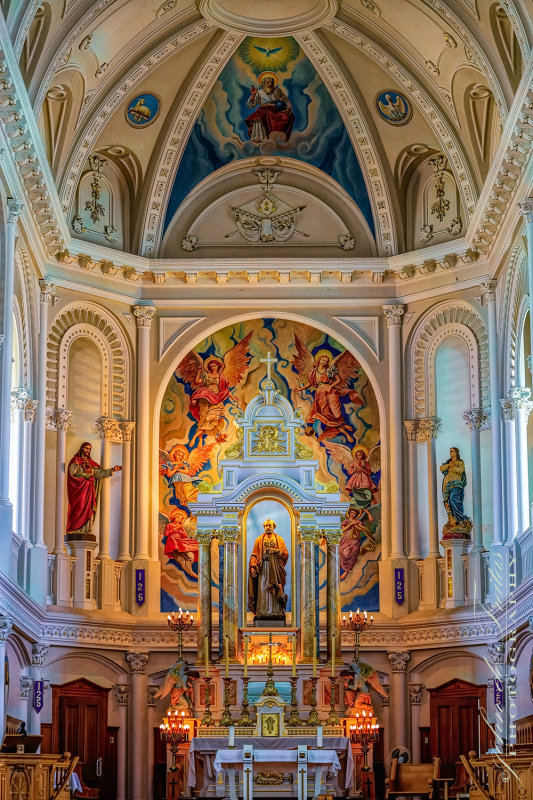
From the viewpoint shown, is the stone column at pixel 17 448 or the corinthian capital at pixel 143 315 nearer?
the stone column at pixel 17 448

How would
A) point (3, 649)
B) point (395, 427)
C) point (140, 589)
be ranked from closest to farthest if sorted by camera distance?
1. point (3, 649)
2. point (140, 589)
3. point (395, 427)

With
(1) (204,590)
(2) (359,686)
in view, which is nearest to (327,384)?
(1) (204,590)


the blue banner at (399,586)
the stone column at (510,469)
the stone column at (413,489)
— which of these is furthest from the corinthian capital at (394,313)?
the blue banner at (399,586)

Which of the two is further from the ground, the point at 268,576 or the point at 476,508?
the point at 476,508

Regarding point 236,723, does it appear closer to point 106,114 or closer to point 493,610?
point 493,610

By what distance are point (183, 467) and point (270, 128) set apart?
6998mm

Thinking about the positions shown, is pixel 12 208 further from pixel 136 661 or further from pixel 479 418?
pixel 479 418

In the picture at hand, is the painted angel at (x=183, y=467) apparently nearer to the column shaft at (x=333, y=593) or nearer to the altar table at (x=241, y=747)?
the column shaft at (x=333, y=593)

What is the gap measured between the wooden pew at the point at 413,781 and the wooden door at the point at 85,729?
573cm

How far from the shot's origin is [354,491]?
3156cm

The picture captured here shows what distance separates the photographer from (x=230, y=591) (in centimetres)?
2948

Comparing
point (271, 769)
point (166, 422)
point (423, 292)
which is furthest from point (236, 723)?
point (423, 292)

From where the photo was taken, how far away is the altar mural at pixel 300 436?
3119 cm

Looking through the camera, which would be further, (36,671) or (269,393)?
(269,393)
